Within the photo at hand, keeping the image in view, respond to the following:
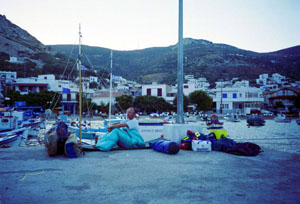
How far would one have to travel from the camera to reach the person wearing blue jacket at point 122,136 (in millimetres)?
7077

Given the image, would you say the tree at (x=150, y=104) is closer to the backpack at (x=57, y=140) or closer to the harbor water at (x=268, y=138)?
the harbor water at (x=268, y=138)

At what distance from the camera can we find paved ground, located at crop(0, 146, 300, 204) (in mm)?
3248

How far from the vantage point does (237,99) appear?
→ 209 ft

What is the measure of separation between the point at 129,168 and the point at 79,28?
18.2 feet

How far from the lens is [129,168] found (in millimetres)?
4922

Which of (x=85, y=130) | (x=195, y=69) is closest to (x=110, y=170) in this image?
(x=85, y=130)

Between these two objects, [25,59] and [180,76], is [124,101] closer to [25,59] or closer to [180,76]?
[180,76]

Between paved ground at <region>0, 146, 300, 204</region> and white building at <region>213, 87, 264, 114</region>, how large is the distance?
59385mm

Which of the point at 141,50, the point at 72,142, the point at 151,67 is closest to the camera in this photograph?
the point at 72,142

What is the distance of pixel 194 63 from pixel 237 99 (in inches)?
2742

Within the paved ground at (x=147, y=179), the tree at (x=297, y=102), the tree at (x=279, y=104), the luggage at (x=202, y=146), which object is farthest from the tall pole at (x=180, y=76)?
the tree at (x=279, y=104)

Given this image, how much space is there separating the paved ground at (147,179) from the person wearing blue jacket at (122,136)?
3.00 ft

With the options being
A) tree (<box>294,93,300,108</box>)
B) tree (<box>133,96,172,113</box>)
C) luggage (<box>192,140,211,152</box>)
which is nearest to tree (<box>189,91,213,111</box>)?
tree (<box>133,96,172,113</box>)

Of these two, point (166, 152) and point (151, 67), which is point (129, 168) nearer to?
point (166, 152)
